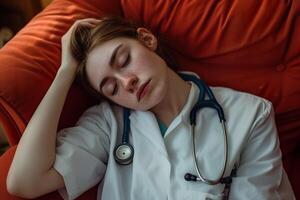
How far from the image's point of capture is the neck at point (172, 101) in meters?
1.16

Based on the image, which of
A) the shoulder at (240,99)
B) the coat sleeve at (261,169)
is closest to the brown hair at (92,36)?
the shoulder at (240,99)

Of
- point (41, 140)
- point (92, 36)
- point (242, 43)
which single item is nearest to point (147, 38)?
point (92, 36)

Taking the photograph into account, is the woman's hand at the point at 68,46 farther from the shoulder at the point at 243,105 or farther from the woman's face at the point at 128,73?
the shoulder at the point at 243,105

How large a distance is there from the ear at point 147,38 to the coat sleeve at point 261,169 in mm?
336

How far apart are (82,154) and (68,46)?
0.99ft

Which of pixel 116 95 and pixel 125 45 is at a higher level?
pixel 125 45

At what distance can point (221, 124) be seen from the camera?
1.10m

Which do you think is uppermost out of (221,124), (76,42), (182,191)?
(76,42)

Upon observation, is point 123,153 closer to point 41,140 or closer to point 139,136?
point 139,136

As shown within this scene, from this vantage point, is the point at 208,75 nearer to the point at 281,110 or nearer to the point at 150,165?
the point at 281,110

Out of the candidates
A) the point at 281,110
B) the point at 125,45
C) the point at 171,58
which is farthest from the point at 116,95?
the point at 281,110

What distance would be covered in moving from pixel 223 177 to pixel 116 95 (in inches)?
13.3

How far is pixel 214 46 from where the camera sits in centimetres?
124

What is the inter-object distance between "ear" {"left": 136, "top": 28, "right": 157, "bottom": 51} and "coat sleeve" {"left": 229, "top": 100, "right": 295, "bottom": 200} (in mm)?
336
